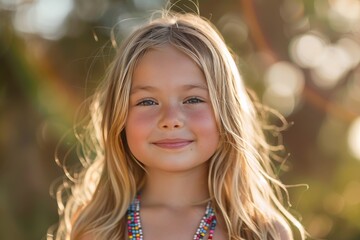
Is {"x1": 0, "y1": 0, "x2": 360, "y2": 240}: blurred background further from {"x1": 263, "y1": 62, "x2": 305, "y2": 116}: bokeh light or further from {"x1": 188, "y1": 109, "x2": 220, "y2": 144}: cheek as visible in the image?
{"x1": 188, "y1": 109, "x2": 220, "y2": 144}: cheek

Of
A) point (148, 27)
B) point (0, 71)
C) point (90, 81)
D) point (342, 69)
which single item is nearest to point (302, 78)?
point (342, 69)

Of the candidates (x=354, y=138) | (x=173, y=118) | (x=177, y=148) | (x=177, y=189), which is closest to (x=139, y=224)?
(x=177, y=189)

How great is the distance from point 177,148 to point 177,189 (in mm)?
198

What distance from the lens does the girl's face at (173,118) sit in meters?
2.99

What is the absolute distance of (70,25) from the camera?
18.5 feet

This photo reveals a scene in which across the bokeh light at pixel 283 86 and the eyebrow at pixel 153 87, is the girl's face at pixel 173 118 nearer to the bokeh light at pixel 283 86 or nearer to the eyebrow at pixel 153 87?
the eyebrow at pixel 153 87

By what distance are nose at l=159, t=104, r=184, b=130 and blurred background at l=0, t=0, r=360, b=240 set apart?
2433mm

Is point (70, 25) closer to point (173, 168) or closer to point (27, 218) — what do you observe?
point (27, 218)

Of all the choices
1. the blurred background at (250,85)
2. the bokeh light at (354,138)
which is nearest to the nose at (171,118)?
the blurred background at (250,85)

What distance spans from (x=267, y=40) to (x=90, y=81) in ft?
3.91

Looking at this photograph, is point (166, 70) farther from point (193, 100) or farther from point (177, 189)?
point (177, 189)

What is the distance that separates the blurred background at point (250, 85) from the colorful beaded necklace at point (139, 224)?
233 centimetres

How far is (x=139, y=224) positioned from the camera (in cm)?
311

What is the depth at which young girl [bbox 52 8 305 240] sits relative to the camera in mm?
3018
